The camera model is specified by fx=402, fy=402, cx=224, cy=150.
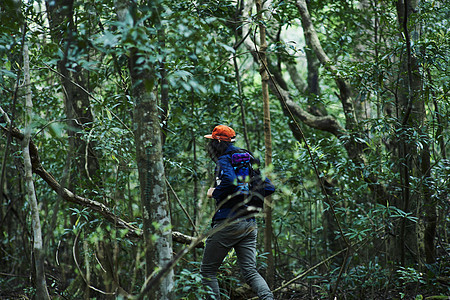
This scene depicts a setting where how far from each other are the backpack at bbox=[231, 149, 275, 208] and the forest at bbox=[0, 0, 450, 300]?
30cm

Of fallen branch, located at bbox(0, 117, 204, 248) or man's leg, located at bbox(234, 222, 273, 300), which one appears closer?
fallen branch, located at bbox(0, 117, 204, 248)

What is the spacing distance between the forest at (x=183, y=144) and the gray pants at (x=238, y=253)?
0.28 meters

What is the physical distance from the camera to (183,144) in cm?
650

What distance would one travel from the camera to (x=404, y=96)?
16.7 ft

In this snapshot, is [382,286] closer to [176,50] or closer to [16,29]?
[176,50]

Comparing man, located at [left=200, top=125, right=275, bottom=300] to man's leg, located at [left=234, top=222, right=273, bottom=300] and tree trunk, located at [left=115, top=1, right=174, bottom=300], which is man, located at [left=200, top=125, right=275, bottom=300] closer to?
man's leg, located at [left=234, top=222, right=273, bottom=300]

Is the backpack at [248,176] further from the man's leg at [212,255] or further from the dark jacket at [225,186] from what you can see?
the man's leg at [212,255]

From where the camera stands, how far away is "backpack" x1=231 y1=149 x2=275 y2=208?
11.9 ft

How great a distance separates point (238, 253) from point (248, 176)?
2.59 feet

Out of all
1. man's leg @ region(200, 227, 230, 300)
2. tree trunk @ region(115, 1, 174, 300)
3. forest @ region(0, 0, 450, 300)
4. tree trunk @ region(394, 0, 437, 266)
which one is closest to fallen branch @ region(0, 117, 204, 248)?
forest @ region(0, 0, 450, 300)

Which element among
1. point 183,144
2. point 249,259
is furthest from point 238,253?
point 183,144

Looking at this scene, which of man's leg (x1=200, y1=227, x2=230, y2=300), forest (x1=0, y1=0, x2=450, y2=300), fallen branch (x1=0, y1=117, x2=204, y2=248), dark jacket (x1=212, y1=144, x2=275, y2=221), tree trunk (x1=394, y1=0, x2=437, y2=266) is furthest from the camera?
tree trunk (x1=394, y1=0, x2=437, y2=266)

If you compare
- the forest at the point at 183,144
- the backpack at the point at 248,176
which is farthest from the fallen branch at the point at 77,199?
the backpack at the point at 248,176

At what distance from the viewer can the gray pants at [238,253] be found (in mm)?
3629
